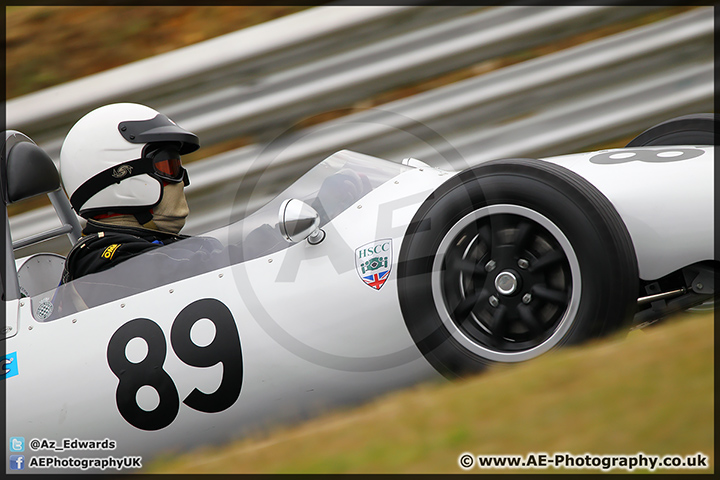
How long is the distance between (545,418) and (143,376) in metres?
1.55

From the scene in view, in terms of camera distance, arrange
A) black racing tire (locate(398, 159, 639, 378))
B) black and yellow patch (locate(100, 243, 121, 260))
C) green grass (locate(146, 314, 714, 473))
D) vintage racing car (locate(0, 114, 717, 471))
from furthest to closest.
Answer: black and yellow patch (locate(100, 243, 121, 260)) < vintage racing car (locate(0, 114, 717, 471)) < black racing tire (locate(398, 159, 639, 378)) < green grass (locate(146, 314, 714, 473))

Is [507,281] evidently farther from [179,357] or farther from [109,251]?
[109,251]

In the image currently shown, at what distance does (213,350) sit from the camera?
2871 mm

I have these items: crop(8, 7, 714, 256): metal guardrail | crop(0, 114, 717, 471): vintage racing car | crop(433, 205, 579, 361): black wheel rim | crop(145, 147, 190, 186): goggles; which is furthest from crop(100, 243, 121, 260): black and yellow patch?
crop(8, 7, 714, 256): metal guardrail

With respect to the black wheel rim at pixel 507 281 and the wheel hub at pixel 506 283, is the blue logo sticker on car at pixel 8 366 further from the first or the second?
the wheel hub at pixel 506 283

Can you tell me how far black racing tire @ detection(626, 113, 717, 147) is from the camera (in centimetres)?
310

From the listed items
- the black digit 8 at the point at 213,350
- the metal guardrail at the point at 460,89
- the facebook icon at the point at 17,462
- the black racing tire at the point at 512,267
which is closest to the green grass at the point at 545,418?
the black racing tire at the point at 512,267

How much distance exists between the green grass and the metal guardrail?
307cm

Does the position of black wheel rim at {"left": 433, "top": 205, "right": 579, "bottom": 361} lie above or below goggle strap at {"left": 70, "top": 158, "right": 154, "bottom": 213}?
below

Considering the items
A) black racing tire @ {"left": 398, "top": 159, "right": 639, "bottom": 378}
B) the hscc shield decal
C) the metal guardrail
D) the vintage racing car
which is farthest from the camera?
the metal guardrail

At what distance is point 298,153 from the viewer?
5.45 meters

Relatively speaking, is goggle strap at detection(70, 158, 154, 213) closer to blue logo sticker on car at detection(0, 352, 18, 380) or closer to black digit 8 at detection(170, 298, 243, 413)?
blue logo sticker on car at detection(0, 352, 18, 380)

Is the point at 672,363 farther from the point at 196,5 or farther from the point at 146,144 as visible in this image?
the point at 196,5

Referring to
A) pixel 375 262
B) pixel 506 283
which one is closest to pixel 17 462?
pixel 375 262
